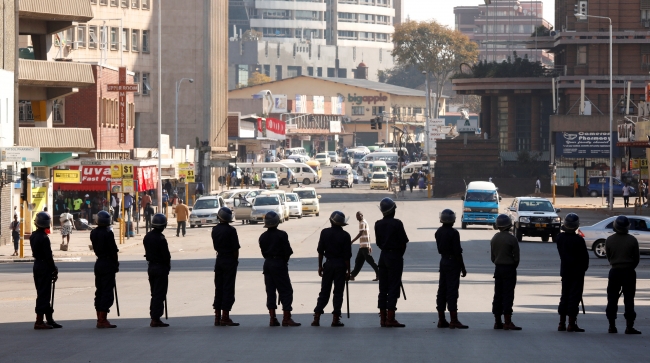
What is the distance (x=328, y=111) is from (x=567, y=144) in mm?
75829

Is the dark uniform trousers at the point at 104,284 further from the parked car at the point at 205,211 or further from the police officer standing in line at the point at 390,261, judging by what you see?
the parked car at the point at 205,211

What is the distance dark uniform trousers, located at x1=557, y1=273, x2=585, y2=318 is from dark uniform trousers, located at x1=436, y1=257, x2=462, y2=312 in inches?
61.1

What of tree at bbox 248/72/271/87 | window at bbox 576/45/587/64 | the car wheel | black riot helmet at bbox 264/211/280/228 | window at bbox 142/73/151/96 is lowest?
the car wheel

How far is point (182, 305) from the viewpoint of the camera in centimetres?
2008

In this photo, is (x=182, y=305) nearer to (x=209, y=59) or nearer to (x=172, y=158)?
(x=172, y=158)

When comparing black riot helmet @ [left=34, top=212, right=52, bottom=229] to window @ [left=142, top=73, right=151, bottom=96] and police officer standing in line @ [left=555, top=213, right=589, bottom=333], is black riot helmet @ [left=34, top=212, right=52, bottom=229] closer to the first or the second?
police officer standing in line @ [left=555, top=213, right=589, bottom=333]

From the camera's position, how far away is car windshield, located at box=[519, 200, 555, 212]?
40.9 m

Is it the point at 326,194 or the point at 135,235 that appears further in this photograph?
the point at 326,194

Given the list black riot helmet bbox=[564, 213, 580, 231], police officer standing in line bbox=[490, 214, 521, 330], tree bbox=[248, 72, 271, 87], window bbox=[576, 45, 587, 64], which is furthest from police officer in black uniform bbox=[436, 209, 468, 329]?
tree bbox=[248, 72, 271, 87]

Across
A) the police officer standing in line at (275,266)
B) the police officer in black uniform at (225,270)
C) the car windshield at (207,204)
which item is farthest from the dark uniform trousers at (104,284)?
the car windshield at (207,204)

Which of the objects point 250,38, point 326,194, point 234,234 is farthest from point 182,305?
point 250,38

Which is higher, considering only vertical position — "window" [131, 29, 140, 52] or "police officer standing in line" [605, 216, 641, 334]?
"window" [131, 29, 140, 52]

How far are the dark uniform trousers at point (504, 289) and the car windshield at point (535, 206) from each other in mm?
25260

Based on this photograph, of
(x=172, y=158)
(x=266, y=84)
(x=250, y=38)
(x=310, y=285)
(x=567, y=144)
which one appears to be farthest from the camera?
(x=250, y=38)
